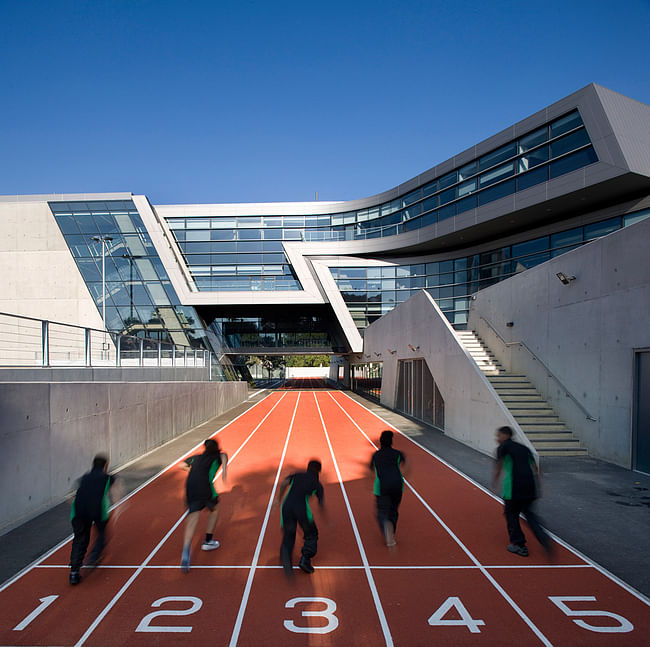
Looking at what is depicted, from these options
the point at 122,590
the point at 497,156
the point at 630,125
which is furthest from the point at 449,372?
the point at 497,156

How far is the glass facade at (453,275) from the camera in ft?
82.2

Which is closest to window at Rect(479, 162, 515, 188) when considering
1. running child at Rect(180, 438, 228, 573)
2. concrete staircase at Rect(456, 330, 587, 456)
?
concrete staircase at Rect(456, 330, 587, 456)

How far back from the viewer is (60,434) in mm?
8422

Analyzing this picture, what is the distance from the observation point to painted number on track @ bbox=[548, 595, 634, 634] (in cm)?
442

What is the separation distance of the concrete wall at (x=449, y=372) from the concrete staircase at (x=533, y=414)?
1.12 m

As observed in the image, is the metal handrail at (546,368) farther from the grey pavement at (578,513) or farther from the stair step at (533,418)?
the grey pavement at (578,513)

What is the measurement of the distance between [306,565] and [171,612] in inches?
63.7

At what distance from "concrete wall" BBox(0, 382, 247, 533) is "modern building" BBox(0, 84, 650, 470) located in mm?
16228

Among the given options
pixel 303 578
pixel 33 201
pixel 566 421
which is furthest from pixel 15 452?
pixel 33 201

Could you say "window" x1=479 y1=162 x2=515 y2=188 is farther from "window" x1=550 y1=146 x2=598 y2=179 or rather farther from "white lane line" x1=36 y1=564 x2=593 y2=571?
"white lane line" x1=36 y1=564 x2=593 y2=571

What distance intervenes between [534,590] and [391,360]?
66.9 feet

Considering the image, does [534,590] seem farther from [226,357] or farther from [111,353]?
[226,357]

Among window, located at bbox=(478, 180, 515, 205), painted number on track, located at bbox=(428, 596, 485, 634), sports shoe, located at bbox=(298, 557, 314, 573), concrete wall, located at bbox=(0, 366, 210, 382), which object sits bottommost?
painted number on track, located at bbox=(428, 596, 485, 634)

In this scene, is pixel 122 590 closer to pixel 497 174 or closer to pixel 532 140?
pixel 532 140
